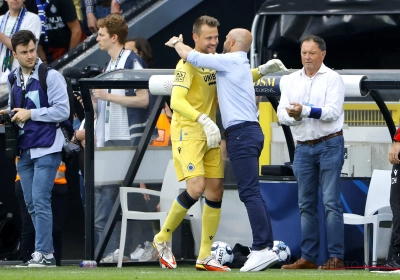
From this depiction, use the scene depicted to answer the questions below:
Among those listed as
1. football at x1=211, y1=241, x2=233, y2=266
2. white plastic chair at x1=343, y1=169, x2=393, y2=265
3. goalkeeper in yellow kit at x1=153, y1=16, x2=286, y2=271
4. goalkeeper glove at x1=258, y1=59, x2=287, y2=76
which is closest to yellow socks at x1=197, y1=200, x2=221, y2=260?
goalkeeper in yellow kit at x1=153, y1=16, x2=286, y2=271

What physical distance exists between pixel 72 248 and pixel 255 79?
3.84m

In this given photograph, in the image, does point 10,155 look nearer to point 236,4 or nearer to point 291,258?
point 291,258

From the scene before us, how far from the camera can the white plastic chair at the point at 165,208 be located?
38.2ft

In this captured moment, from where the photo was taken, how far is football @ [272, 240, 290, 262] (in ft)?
36.2

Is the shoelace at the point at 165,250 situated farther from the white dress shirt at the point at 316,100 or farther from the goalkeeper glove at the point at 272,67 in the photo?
the goalkeeper glove at the point at 272,67

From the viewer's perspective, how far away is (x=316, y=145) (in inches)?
422

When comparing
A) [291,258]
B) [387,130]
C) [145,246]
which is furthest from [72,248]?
[387,130]

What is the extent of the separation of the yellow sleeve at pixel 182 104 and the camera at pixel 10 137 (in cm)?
180

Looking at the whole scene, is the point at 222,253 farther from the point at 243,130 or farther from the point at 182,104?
the point at 182,104

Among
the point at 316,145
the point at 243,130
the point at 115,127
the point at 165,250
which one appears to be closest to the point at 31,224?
the point at 115,127

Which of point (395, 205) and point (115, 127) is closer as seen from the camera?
point (395, 205)

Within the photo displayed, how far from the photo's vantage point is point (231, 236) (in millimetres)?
11703

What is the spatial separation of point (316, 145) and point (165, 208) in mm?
1829

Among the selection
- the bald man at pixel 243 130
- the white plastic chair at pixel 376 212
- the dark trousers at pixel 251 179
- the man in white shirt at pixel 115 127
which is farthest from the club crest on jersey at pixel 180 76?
the white plastic chair at pixel 376 212
